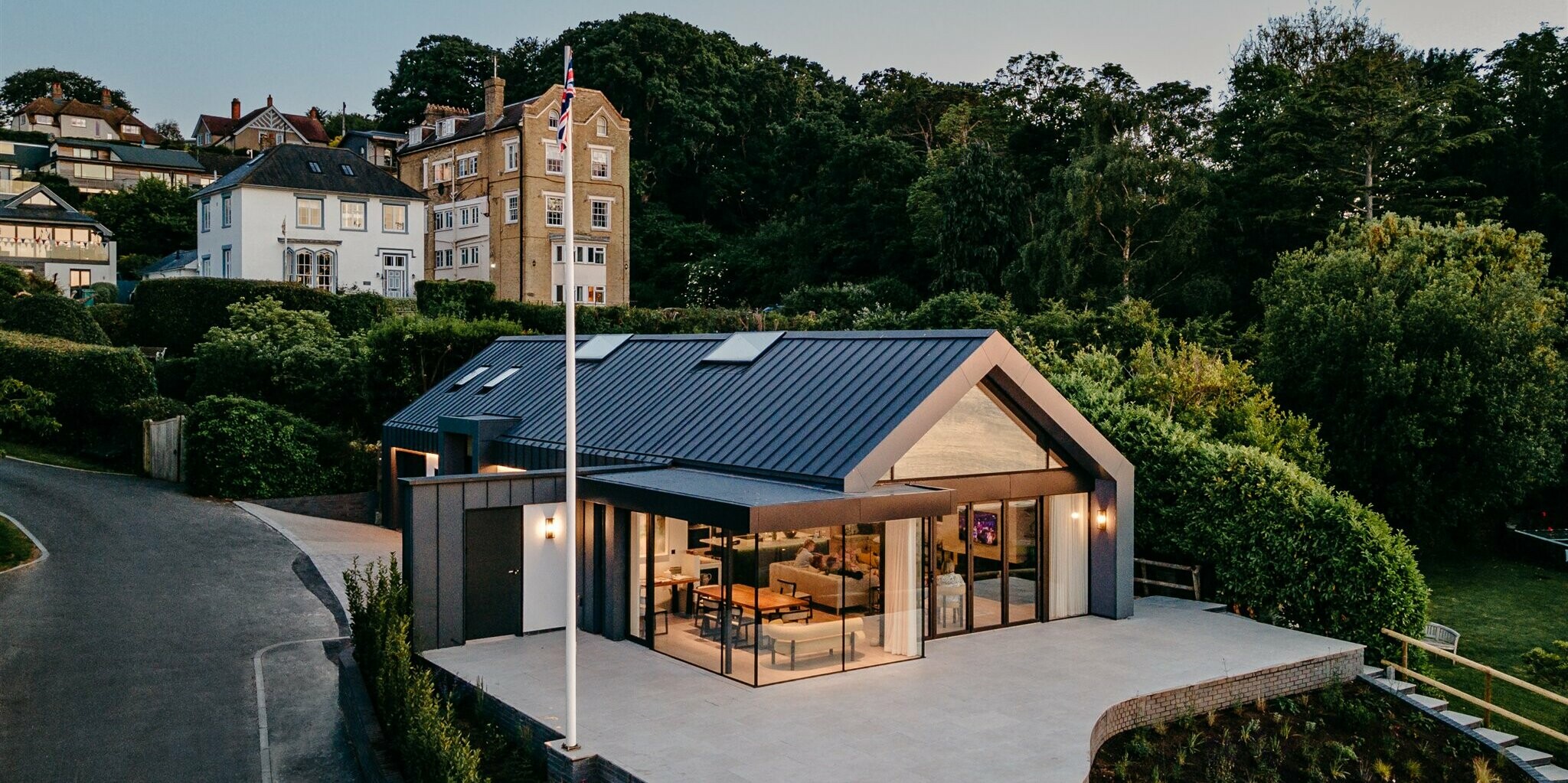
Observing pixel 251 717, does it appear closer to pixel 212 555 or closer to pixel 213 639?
pixel 213 639

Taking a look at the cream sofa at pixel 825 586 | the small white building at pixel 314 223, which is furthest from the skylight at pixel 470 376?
the small white building at pixel 314 223

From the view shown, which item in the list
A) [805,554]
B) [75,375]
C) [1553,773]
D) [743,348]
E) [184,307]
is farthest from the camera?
[184,307]

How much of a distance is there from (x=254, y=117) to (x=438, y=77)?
88.9 feet

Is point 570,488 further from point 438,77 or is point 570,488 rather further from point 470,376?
point 438,77

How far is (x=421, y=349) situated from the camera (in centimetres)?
2933

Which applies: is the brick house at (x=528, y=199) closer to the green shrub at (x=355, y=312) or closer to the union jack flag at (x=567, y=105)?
the green shrub at (x=355, y=312)

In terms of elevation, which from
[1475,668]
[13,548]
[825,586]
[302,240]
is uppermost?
[302,240]

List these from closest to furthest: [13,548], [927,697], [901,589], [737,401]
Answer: [927,697] < [901,589] < [737,401] < [13,548]

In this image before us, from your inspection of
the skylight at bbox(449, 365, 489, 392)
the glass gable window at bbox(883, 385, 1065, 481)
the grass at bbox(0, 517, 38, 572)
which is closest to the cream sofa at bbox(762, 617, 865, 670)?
the glass gable window at bbox(883, 385, 1065, 481)

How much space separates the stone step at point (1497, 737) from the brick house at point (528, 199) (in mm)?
42803

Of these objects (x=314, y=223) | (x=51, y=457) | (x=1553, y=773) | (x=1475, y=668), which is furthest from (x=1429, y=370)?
(x=314, y=223)

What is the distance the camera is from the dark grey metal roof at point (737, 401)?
1490 cm

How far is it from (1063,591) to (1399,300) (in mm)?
16173

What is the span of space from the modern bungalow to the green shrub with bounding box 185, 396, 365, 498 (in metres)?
11.3
